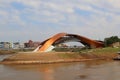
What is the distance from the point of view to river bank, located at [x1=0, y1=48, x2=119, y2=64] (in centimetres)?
4803

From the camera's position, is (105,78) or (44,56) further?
(44,56)

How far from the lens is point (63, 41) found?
6359 centimetres

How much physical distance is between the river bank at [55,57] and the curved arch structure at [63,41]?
5.40 m

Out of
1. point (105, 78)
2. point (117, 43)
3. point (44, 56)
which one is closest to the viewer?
point (105, 78)

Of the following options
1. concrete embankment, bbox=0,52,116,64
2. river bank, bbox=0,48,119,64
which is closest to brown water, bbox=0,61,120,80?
concrete embankment, bbox=0,52,116,64

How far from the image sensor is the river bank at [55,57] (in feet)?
158

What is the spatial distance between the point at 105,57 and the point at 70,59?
7.47 metres

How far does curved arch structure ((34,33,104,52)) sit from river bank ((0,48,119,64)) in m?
5.40

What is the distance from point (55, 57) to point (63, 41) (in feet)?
43.8

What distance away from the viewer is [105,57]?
55781 mm

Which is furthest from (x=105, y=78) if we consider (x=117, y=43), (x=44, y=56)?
(x=117, y=43)

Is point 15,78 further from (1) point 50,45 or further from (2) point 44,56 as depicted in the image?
(1) point 50,45

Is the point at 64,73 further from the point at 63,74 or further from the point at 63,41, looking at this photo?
the point at 63,41

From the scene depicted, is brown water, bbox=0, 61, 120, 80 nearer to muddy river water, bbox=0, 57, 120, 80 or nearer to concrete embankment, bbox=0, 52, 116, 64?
muddy river water, bbox=0, 57, 120, 80
